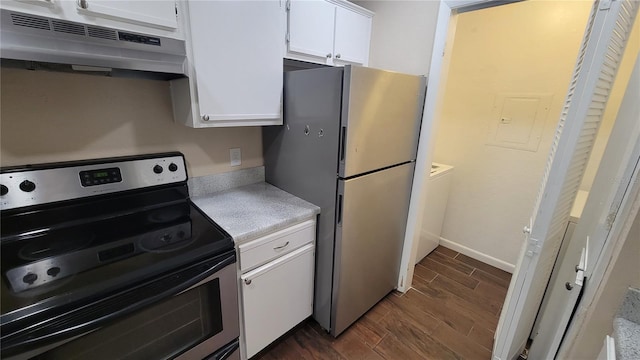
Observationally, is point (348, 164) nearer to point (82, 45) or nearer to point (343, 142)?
point (343, 142)

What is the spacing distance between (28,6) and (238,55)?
2.33 ft

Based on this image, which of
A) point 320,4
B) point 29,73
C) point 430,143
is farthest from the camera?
point 430,143

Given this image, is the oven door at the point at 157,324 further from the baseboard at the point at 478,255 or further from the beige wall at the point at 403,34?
the baseboard at the point at 478,255

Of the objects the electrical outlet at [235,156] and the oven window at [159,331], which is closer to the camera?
the oven window at [159,331]

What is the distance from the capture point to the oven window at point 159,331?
876mm

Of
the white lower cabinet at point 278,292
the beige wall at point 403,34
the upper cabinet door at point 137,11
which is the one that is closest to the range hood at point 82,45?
the upper cabinet door at point 137,11

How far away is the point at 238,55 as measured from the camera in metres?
1.32

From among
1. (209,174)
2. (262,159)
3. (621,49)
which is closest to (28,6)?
(209,174)

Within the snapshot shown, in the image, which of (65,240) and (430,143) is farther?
(430,143)

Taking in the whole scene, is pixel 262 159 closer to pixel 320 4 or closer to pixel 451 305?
pixel 320 4

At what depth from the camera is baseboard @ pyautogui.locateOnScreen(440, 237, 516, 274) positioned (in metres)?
2.49

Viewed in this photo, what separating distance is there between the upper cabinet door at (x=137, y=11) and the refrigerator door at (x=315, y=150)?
0.63 metres

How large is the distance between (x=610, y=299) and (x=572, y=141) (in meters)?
0.58

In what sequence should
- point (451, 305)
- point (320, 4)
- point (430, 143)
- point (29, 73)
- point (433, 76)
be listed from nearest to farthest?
point (29, 73), point (320, 4), point (433, 76), point (430, 143), point (451, 305)
